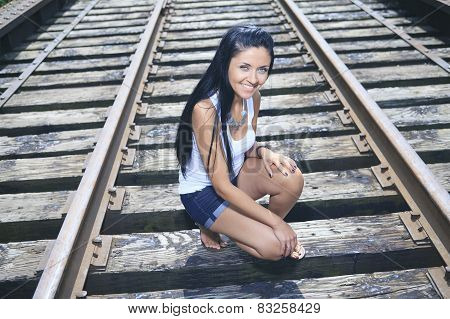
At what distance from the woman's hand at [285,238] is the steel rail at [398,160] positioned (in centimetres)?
84

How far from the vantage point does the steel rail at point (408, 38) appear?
14.8 ft

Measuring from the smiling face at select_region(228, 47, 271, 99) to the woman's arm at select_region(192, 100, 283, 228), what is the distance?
188mm

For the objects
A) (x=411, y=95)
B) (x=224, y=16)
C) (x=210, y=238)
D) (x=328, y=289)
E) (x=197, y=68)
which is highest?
(x=224, y=16)

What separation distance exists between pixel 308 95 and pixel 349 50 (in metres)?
1.32

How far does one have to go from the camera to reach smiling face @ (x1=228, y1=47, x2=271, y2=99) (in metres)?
2.06

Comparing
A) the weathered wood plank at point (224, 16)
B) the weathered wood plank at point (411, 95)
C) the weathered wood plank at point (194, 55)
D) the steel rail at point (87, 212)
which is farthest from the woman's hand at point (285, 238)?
the weathered wood plank at point (224, 16)

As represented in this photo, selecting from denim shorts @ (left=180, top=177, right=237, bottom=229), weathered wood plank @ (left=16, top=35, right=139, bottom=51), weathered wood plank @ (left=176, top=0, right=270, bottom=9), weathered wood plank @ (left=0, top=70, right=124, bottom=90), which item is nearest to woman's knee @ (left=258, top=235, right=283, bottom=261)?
denim shorts @ (left=180, top=177, right=237, bottom=229)

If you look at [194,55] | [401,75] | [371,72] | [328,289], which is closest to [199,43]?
[194,55]

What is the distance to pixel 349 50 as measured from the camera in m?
5.03

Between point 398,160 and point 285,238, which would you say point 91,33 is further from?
point 285,238

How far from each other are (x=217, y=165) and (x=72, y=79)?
318 centimetres

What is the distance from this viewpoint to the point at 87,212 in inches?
99.6

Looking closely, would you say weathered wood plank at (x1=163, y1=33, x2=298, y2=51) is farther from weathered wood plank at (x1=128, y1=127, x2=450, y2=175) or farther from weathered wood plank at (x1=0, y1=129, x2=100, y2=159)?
weathered wood plank at (x1=128, y1=127, x2=450, y2=175)
